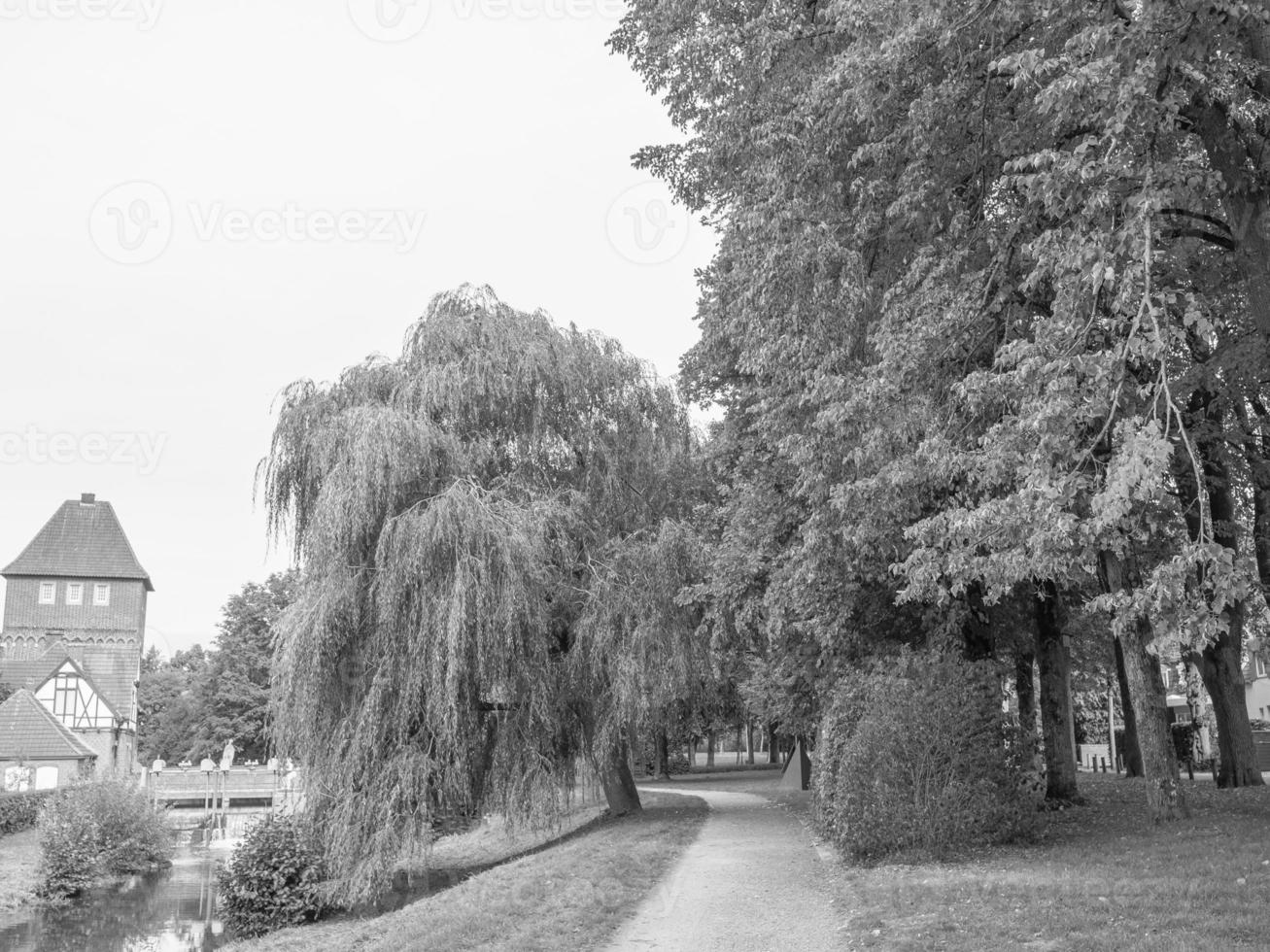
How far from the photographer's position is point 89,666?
209ft

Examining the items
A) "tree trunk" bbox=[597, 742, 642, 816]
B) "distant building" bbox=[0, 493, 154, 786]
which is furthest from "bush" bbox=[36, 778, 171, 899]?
"distant building" bbox=[0, 493, 154, 786]

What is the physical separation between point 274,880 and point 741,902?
Answer: 9163mm

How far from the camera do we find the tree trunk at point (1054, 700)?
61.7ft

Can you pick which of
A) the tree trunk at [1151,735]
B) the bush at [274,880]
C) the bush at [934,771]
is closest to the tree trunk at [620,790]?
the bush at [274,880]

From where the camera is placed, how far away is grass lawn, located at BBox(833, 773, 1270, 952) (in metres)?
8.16

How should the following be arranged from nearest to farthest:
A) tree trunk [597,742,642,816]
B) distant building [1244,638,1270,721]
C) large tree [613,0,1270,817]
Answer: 1. large tree [613,0,1270,817]
2. tree trunk [597,742,642,816]
3. distant building [1244,638,1270,721]

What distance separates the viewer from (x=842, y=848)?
14.0 meters

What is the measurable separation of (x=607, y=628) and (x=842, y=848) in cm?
658

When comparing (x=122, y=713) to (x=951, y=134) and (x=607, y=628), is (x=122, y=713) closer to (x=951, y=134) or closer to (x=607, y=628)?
(x=607, y=628)

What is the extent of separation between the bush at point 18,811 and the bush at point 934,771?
29.1 meters

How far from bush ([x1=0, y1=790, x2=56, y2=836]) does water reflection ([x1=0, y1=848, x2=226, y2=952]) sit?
8.14 meters

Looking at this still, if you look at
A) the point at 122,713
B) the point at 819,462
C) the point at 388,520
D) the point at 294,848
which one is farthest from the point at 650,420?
the point at 122,713

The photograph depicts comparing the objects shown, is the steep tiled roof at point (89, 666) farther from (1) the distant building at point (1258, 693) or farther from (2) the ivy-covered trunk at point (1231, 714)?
(1) the distant building at point (1258, 693)

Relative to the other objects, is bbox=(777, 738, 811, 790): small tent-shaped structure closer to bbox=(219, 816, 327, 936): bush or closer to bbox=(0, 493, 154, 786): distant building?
bbox=(219, 816, 327, 936): bush
